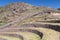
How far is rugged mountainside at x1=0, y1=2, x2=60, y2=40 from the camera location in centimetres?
2698

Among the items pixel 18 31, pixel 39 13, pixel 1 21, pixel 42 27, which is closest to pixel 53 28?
pixel 42 27

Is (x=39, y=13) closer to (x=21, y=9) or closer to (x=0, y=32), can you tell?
(x=21, y=9)

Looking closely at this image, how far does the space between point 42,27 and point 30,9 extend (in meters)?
11.3

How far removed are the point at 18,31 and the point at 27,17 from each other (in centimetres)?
582

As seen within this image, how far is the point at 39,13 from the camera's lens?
38.2 meters

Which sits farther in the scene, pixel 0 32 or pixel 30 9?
pixel 30 9

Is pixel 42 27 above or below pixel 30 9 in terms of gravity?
below

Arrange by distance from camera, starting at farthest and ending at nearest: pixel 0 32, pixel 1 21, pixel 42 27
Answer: pixel 1 21
pixel 0 32
pixel 42 27

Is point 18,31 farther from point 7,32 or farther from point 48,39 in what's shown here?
point 48,39

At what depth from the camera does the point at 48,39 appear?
1970 centimetres

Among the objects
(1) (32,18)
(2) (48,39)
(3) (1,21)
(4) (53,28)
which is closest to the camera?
(2) (48,39)

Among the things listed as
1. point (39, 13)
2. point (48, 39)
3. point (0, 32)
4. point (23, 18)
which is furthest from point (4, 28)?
point (48, 39)

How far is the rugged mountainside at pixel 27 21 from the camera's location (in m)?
27.0

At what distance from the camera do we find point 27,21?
34.9 meters
